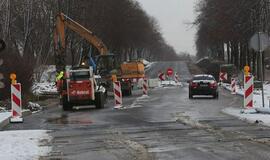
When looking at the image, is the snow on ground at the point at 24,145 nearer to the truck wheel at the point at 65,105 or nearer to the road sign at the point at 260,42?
the road sign at the point at 260,42

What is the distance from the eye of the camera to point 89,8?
63.1m

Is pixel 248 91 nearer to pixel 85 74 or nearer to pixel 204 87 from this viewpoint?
pixel 85 74

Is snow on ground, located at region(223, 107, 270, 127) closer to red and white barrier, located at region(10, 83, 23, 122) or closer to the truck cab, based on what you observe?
red and white barrier, located at region(10, 83, 23, 122)

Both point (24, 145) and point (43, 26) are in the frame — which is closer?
point (24, 145)

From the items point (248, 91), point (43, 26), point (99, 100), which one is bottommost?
point (99, 100)

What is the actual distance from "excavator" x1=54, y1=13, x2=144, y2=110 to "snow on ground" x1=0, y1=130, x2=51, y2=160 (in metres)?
11.5

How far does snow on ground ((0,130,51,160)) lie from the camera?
39.3 ft

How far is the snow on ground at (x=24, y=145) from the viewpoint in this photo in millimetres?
11984

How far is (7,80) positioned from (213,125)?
51.9ft

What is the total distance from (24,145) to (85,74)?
50.2 feet

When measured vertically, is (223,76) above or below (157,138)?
above

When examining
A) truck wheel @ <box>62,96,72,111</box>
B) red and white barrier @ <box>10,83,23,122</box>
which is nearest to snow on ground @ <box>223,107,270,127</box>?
red and white barrier @ <box>10,83,23,122</box>

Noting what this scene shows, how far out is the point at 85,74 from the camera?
28.8m

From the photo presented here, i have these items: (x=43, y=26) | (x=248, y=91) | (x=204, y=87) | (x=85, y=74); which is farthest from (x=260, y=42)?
(x=43, y=26)
